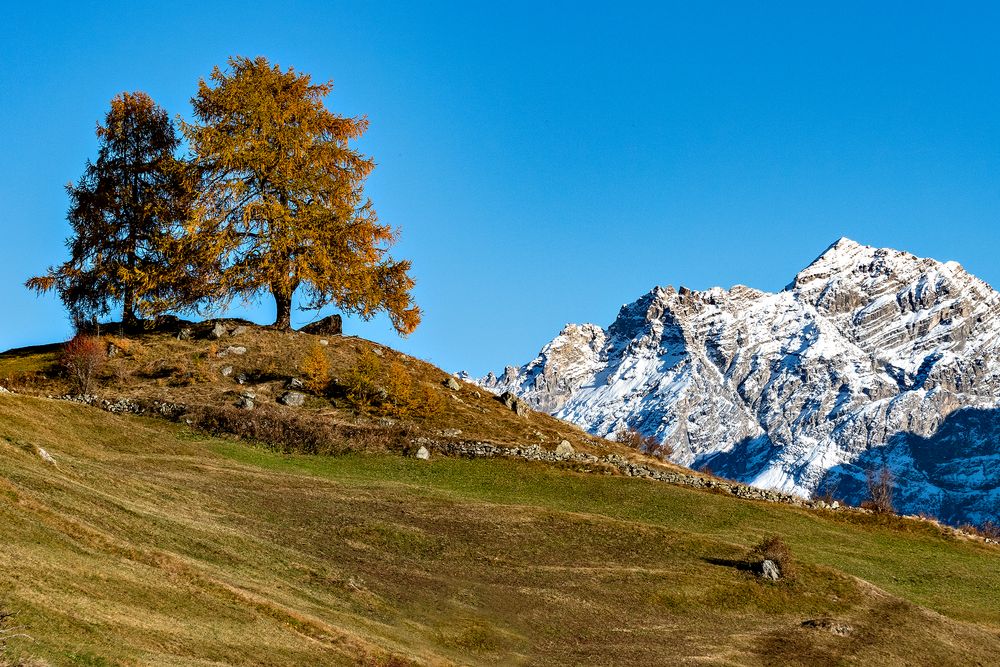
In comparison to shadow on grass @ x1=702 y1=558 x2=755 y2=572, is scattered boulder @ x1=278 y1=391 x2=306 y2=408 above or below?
above

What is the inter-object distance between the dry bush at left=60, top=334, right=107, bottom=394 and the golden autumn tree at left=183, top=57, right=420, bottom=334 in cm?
842

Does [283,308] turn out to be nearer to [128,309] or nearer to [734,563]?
[128,309]

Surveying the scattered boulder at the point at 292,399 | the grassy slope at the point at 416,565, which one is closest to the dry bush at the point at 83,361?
the grassy slope at the point at 416,565

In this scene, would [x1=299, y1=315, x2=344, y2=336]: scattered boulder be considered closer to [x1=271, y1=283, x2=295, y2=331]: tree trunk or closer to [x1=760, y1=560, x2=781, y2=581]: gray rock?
[x1=271, y1=283, x2=295, y2=331]: tree trunk

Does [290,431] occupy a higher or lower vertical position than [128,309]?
lower

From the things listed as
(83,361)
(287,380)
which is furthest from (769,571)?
(83,361)

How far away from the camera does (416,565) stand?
42344mm

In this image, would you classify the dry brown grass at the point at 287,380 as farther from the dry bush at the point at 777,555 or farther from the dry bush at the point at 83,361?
the dry bush at the point at 777,555

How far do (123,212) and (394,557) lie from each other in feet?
129

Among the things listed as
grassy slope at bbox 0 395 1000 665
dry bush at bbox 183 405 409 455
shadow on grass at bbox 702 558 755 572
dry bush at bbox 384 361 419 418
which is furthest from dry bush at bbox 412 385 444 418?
shadow on grass at bbox 702 558 755 572

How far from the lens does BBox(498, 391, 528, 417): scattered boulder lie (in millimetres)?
70375

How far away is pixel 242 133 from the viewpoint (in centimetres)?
7062

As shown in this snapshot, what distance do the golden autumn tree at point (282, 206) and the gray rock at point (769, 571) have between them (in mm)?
32306

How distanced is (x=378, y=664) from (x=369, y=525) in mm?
16726
